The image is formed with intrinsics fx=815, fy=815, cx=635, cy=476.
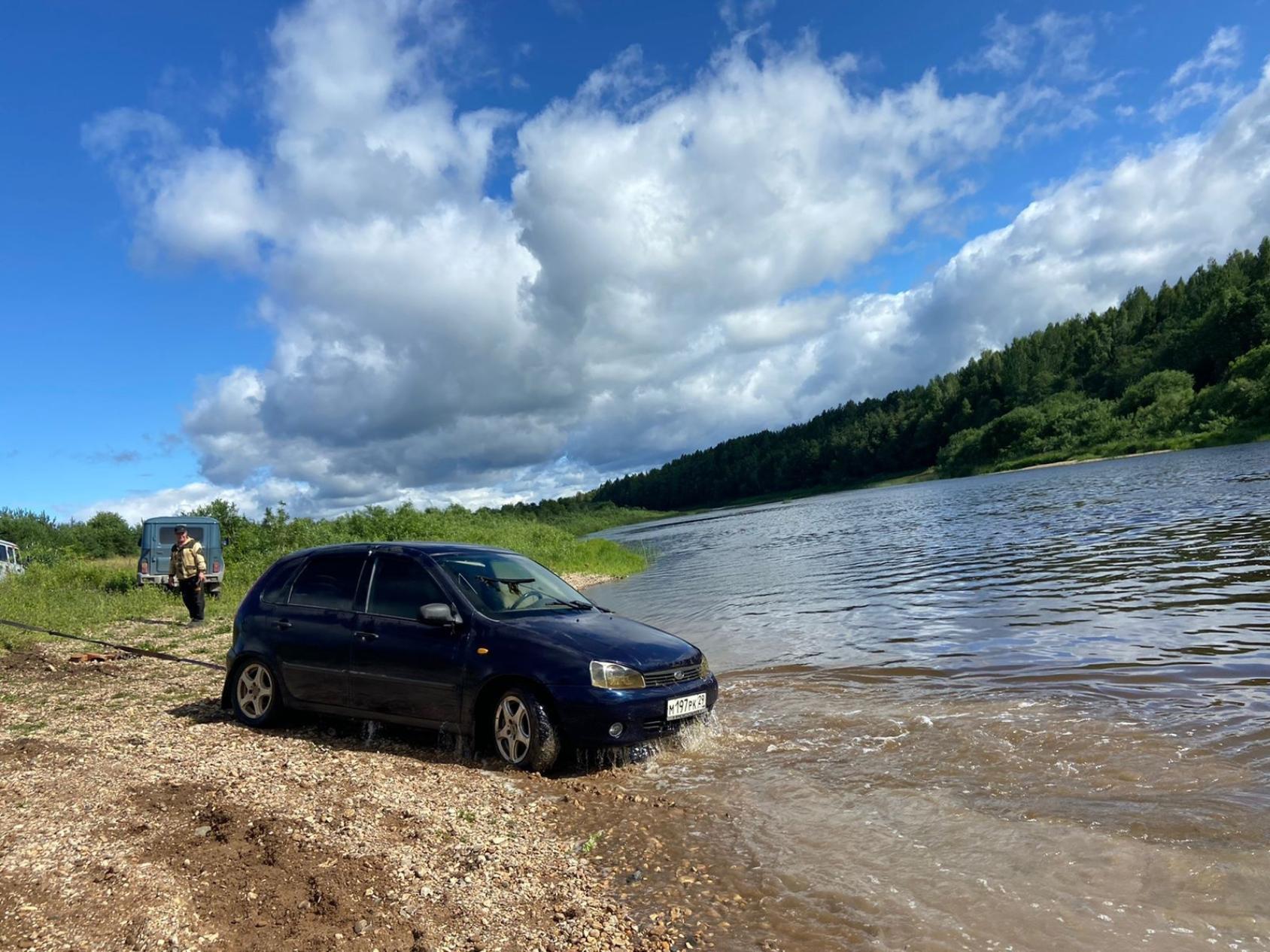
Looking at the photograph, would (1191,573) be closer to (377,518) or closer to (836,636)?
(836,636)

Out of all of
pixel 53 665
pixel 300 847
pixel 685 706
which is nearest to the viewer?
pixel 300 847

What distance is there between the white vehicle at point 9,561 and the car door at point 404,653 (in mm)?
23445

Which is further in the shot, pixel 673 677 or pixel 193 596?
pixel 193 596

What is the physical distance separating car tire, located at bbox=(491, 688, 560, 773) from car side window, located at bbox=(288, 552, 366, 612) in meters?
1.97

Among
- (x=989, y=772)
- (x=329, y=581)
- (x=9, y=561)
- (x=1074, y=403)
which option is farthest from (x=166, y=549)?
(x=1074, y=403)

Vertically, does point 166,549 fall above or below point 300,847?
above

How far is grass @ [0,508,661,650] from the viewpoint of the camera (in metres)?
16.4

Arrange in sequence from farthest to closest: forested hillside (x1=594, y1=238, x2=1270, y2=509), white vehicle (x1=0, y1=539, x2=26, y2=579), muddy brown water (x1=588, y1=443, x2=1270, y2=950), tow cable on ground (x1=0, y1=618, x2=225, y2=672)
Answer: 1. forested hillside (x1=594, y1=238, x2=1270, y2=509)
2. white vehicle (x1=0, y1=539, x2=26, y2=579)
3. tow cable on ground (x1=0, y1=618, x2=225, y2=672)
4. muddy brown water (x1=588, y1=443, x2=1270, y2=950)

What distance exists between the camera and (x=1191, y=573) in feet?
46.1

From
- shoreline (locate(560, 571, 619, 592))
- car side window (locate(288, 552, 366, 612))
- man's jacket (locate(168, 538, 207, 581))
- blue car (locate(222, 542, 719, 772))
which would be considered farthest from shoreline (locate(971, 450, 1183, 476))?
car side window (locate(288, 552, 366, 612))

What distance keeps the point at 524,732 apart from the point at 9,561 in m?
28.7

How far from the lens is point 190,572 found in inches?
632

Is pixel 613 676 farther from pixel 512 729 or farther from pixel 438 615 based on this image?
pixel 438 615

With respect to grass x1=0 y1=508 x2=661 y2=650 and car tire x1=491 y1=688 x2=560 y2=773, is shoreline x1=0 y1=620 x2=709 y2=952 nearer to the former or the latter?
car tire x1=491 y1=688 x2=560 y2=773
